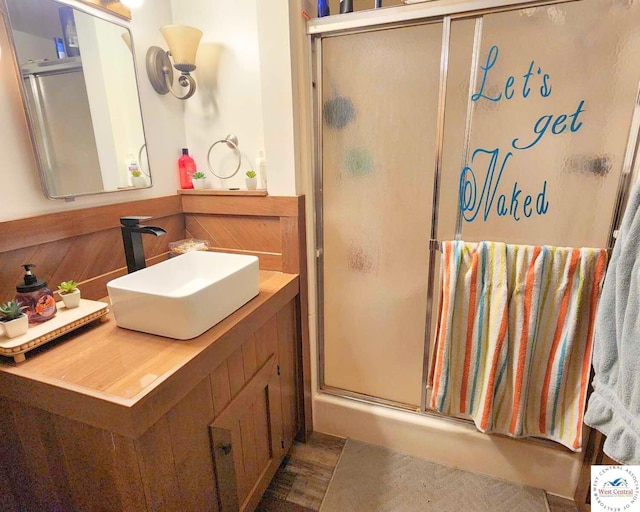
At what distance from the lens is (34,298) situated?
0.94 metres

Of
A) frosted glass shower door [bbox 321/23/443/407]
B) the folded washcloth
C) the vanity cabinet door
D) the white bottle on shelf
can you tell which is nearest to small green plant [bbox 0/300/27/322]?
the vanity cabinet door

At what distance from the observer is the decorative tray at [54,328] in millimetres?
848

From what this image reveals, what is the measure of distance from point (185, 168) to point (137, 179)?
0.81 feet

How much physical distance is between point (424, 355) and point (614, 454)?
70cm

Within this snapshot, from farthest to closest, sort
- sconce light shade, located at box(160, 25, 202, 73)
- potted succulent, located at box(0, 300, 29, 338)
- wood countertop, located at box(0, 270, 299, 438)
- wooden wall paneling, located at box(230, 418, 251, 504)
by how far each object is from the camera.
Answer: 1. sconce light shade, located at box(160, 25, 202, 73)
2. wooden wall paneling, located at box(230, 418, 251, 504)
3. potted succulent, located at box(0, 300, 29, 338)
4. wood countertop, located at box(0, 270, 299, 438)

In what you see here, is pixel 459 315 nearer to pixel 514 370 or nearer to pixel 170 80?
pixel 514 370

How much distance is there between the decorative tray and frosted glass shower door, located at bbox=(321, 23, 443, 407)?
35.6 inches

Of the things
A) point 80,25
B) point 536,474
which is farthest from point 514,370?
point 80,25

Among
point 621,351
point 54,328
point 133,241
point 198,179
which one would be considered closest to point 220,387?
point 54,328

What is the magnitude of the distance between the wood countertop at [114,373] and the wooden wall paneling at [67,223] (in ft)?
1.05

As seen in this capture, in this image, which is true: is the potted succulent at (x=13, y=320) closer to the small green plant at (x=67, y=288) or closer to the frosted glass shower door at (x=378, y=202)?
the small green plant at (x=67, y=288)

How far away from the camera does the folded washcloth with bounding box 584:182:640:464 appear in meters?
0.87

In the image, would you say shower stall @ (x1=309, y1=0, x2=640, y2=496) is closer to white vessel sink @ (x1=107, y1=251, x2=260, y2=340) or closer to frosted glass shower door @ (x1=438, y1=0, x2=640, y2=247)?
frosted glass shower door @ (x1=438, y1=0, x2=640, y2=247)

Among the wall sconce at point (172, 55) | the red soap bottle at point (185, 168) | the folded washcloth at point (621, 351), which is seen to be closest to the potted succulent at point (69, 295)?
the red soap bottle at point (185, 168)
